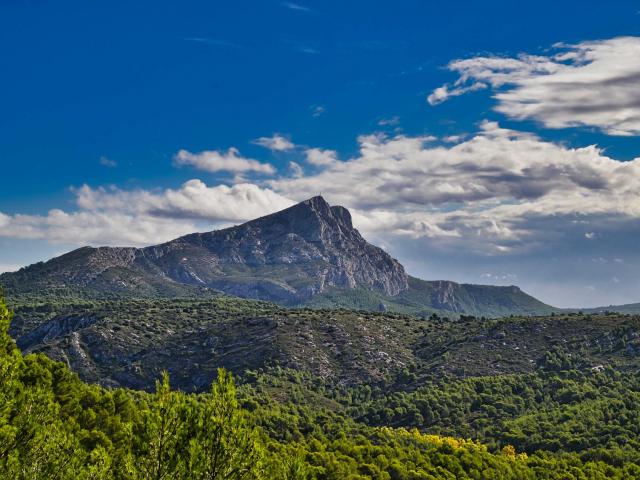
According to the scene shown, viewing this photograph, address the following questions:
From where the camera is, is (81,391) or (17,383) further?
(81,391)

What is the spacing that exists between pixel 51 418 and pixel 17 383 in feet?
16.8

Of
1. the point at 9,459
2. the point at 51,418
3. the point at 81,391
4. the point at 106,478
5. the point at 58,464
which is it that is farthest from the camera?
the point at 81,391

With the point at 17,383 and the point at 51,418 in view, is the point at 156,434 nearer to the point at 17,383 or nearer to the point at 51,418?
the point at 17,383

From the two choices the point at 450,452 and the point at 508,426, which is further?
the point at 508,426

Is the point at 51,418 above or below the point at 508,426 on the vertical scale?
above

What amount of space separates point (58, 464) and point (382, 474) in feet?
245

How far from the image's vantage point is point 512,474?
353 ft

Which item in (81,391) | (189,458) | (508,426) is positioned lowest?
(508,426)

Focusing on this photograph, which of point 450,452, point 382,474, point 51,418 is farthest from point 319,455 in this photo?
point 51,418

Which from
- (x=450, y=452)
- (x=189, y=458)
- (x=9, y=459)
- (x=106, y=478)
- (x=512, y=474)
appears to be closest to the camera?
(x=189, y=458)

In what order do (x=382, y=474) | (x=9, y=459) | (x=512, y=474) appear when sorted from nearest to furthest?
(x=9, y=459), (x=382, y=474), (x=512, y=474)

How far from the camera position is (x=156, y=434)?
2795cm

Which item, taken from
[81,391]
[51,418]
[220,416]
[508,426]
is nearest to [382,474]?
[81,391]

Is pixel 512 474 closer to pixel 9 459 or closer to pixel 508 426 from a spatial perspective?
pixel 508 426
